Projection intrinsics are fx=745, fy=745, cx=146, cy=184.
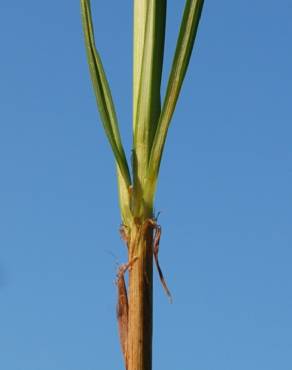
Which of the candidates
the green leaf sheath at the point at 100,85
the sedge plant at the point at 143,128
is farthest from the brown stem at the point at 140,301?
the green leaf sheath at the point at 100,85

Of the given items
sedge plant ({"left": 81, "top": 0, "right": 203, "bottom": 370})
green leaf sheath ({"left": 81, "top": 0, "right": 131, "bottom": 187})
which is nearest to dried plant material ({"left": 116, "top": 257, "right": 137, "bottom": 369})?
sedge plant ({"left": 81, "top": 0, "right": 203, "bottom": 370})

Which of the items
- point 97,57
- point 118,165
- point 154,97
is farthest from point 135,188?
point 97,57

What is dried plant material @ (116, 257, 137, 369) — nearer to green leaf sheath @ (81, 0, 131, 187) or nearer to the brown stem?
the brown stem

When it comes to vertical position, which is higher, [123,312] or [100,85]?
[100,85]

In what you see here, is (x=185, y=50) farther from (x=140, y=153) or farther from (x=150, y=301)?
(x=150, y=301)

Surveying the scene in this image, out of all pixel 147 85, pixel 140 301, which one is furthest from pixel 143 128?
pixel 140 301

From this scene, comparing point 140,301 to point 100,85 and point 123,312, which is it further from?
point 100,85
